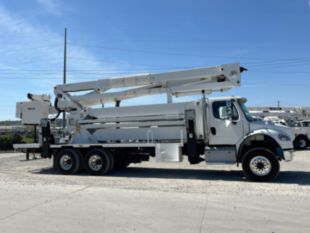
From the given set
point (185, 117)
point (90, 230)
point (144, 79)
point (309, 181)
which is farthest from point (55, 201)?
point (309, 181)

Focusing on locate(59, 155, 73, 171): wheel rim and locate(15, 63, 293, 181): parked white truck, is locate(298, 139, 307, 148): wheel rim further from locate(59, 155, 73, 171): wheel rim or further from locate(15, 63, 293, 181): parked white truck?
locate(59, 155, 73, 171): wheel rim

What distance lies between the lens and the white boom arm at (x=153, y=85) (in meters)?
12.5

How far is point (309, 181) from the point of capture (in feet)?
36.0

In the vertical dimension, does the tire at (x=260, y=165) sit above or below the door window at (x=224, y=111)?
below

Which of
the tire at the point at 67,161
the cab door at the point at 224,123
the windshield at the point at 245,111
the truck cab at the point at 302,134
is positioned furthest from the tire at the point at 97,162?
the truck cab at the point at 302,134

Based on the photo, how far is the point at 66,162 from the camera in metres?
13.6

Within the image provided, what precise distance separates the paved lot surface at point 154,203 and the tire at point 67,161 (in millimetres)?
749

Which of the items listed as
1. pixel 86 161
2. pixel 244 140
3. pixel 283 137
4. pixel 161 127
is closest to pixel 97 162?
pixel 86 161

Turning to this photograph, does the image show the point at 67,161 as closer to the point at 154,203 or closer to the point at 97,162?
the point at 97,162

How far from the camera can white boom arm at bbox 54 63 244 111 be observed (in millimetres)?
12453

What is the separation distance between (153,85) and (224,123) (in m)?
3.10

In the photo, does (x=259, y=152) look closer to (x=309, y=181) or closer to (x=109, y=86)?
(x=309, y=181)

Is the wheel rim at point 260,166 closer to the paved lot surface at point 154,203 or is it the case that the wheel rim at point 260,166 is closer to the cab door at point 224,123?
the paved lot surface at point 154,203

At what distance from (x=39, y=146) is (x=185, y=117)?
601cm
